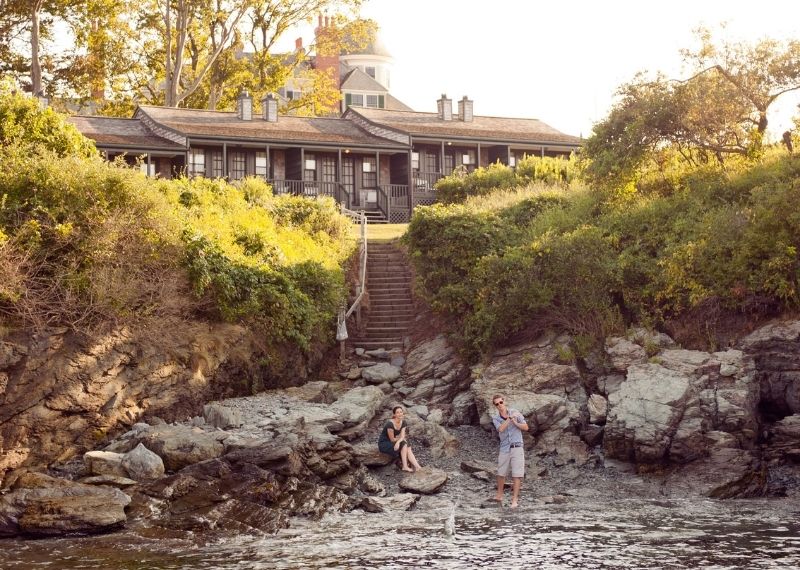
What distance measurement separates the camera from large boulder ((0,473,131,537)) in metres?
14.9

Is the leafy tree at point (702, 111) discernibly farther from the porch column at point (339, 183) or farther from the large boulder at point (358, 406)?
the porch column at point (339, 183)

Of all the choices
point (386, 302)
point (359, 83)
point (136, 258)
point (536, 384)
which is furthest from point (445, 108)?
point (136, 258)

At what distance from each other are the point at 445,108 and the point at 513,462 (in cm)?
3086

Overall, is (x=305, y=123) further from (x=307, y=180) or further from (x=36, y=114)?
(x=36, y=114)

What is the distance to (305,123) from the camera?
43469mm

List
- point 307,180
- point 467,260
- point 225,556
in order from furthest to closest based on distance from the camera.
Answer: point 307,180
point 467,260
point 225,556

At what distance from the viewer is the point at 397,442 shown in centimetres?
1858

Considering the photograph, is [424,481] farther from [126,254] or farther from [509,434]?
[126,254]

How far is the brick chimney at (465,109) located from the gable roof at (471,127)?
0.27m

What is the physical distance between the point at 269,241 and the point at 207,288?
2840 millimetres

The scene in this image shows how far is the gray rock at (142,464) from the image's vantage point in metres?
16.9

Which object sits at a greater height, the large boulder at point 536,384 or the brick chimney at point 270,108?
the brick chimney at point 270,108

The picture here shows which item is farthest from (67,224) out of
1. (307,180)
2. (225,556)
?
(307,180)

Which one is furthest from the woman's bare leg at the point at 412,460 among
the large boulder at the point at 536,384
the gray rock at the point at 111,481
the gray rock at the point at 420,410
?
the gray rock at the point at 111,481
